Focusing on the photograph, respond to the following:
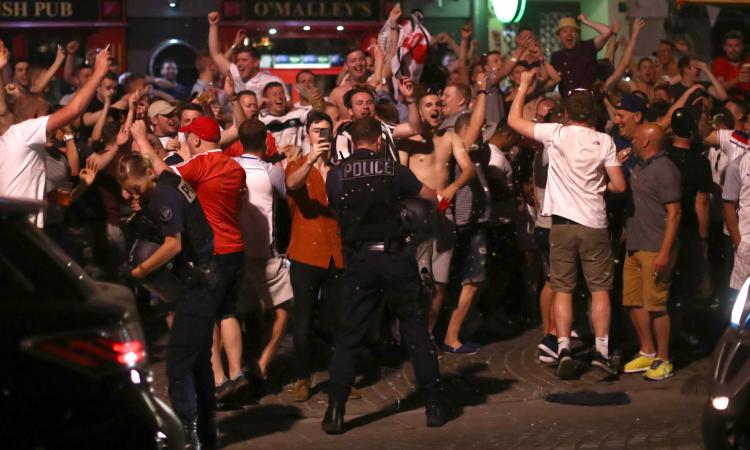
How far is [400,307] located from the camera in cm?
875

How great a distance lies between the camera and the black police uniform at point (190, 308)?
768 cm

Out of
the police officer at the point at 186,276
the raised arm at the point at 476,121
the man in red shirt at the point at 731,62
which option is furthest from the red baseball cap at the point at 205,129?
the man in red shirt at the point at 731,62

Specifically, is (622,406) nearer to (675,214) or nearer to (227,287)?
(675,214)

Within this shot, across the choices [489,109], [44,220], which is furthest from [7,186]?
[489,109]

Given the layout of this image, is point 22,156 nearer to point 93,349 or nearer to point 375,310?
point 375,310

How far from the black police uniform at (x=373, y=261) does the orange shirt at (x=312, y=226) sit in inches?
36.8

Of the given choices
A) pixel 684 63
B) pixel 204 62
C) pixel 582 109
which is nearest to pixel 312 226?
pixel 582 109

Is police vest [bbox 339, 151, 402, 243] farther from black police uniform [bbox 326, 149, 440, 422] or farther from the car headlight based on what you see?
the car headlight

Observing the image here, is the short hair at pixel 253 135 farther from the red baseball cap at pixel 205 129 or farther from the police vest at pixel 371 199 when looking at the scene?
the police vest at pixel 371 199

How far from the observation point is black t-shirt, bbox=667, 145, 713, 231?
11.2 meters

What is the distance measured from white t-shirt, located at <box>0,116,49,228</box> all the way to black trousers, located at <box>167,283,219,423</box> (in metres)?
1.75

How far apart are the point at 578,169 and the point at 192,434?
4.06 m

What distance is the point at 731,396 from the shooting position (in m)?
6.62

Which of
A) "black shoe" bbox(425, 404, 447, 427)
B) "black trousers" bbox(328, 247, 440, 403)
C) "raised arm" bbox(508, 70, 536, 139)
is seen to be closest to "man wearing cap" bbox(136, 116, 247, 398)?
"black trousers" bbox(328, 247, 440, 403)
